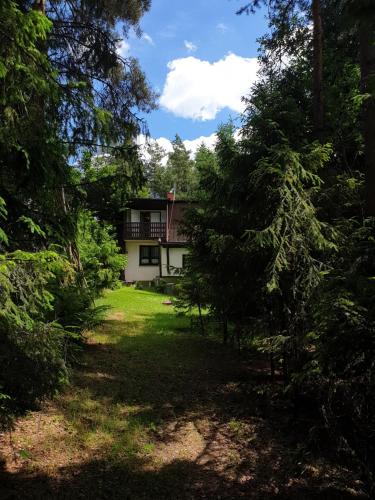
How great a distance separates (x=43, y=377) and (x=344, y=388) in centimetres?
259

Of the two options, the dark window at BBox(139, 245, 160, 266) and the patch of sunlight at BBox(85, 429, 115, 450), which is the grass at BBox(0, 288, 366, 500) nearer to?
the patch of sunlight at BBox(85, 429, 115, 450)

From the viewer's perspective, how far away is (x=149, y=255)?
2961 cm

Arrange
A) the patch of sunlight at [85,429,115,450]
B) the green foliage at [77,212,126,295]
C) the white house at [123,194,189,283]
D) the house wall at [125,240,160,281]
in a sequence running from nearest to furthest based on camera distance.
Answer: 1. the patch of sunlight at [85,429,115,450]
2. the green foliage at [77,212,126,295]
3. the white house at [123,194,189,283]
4. the house wall at [125,240,160,281]

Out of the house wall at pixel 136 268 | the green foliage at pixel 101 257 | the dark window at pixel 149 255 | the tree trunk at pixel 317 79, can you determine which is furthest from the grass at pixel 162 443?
the dark window at pixel 149 255

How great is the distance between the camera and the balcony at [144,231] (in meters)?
29.0

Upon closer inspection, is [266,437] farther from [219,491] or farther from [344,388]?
[344,388]

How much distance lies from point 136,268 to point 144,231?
2.82 metres

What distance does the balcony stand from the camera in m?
29.0

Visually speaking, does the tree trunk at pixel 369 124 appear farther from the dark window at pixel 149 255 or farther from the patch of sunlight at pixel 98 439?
the dark window at pixel 149 255

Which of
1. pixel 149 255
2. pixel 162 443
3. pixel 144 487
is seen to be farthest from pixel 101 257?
pixel 144 487

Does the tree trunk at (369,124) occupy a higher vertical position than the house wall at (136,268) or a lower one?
higher

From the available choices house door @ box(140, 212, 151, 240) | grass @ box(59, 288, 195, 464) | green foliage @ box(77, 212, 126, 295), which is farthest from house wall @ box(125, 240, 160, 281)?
grass @ box(59, 288, 195, 464)

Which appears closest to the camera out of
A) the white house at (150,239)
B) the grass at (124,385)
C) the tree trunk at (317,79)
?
the grass at (124,385)

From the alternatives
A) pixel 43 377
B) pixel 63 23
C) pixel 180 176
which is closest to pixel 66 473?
pixel 43 377
